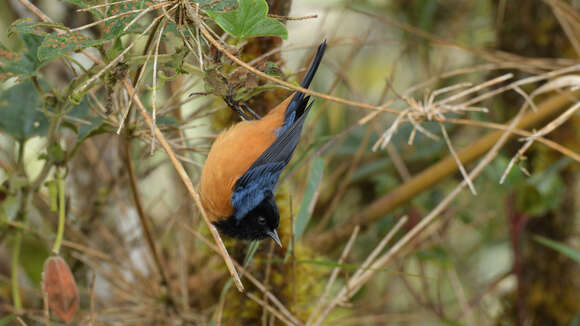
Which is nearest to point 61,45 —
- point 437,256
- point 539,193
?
point 437,256

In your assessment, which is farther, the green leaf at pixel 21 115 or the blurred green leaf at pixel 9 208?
the green leaf at pixel 21 115

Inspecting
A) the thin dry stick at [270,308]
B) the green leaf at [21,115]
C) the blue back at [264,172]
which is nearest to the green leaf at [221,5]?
the blue back at [264,172]

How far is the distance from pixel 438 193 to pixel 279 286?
1174 mm

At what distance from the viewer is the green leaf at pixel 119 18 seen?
48.3 inches

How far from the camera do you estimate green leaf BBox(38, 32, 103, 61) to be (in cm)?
118

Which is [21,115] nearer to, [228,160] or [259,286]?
[228,160]

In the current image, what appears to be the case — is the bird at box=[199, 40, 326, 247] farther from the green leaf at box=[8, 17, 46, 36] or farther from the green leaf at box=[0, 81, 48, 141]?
the green leaf at box=[8, 17, 46, 36]

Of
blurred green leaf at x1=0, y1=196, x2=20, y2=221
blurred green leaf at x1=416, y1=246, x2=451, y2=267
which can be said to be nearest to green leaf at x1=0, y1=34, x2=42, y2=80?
blurred green leaf at x1=0, y1=196, x2=20, y2=221

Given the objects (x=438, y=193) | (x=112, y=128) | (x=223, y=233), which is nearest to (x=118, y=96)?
(x=112, y=128)

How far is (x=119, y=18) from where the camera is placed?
1.26m

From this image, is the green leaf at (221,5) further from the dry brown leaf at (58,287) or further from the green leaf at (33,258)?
the green leaf at (33,258)

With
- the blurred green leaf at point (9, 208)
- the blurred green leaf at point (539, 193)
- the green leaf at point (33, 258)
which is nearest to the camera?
the blurred green leaf at point (9, 208)

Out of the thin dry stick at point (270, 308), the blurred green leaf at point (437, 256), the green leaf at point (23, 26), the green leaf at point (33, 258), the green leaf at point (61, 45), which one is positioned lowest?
the blurred green leaf at point (437, 256)

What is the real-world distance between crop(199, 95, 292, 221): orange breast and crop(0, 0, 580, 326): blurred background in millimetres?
109
